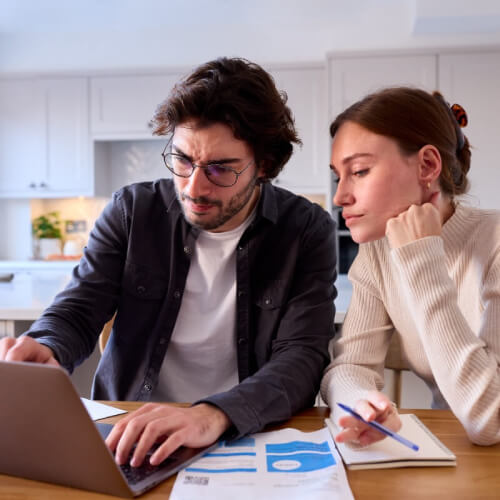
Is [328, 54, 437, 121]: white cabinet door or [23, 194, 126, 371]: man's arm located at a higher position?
[328, 54, 437, 121]: white cabinet door

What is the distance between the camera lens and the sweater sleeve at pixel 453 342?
3.05ft

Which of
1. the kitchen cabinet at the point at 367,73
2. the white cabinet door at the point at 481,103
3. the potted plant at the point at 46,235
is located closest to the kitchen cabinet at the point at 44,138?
the potted plant at the point at 46,235

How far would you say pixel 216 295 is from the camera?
4.67 ft

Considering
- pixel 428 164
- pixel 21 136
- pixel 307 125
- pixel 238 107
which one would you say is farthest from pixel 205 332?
pixel 21 136

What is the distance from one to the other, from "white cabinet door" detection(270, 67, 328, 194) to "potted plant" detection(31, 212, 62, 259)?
2.13 metres

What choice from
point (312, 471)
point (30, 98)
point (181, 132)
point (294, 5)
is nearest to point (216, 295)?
point (181, 132)

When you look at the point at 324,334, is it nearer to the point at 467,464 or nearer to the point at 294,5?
the point at 467,464

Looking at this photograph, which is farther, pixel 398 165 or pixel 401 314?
pixel 401 314

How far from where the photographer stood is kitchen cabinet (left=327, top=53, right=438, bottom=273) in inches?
166

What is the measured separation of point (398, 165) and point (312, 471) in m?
0.63

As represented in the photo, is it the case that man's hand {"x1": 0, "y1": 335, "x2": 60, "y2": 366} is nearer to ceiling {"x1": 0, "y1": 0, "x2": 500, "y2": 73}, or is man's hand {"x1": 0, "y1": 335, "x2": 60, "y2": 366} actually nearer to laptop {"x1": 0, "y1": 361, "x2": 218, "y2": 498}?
laptop {"x1": 0, "y1": 361, "x2": 218, "y2": 498}

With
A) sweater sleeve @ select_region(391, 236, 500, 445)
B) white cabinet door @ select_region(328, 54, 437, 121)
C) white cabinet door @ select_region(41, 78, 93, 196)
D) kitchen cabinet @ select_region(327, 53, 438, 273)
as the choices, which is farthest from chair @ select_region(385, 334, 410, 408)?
white cabinet door @ select_region(41, 78, 93, 196)

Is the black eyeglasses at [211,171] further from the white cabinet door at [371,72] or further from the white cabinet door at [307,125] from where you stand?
the white cabinet door at [307,125]

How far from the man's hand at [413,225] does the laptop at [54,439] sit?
1.92 ft
